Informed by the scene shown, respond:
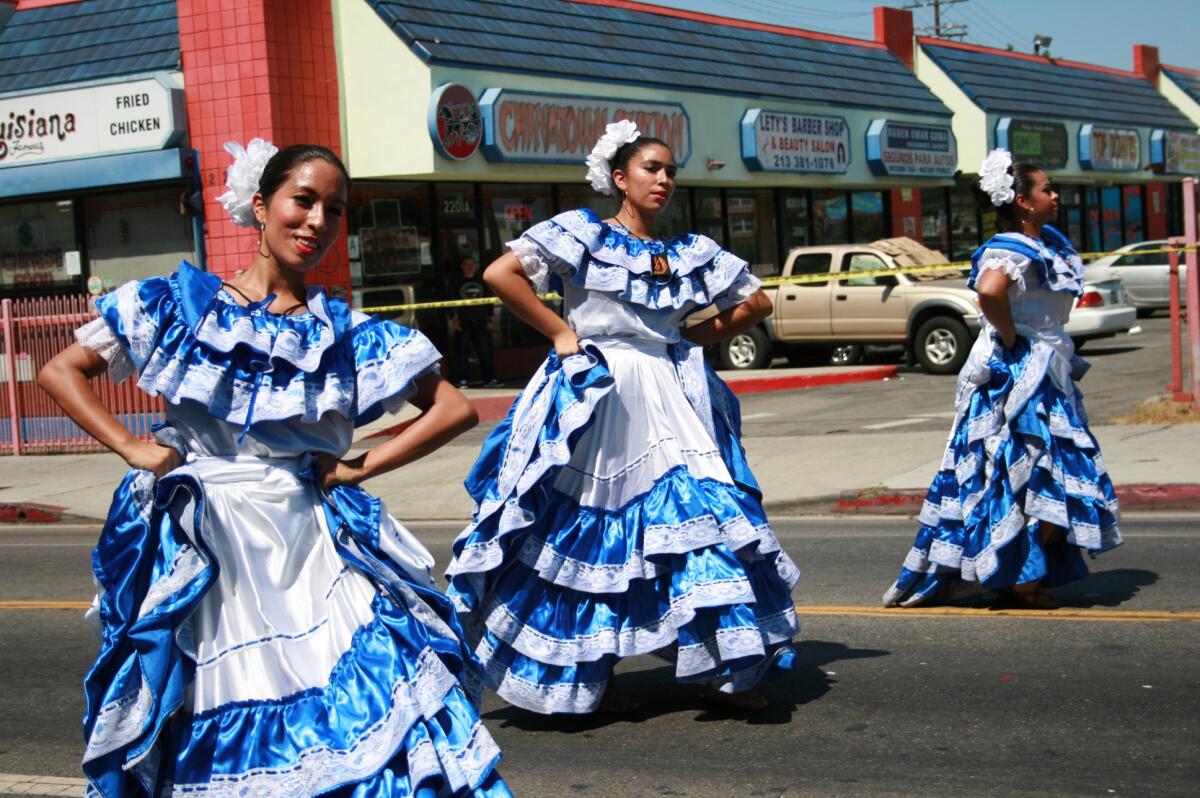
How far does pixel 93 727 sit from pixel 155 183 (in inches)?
711

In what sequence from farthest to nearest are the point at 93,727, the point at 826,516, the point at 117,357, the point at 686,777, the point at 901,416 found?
the point at 901,416, the point at 826,516, the point at 686,777, the point at 117,357, the point at 93,727

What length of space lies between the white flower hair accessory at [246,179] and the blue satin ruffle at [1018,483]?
14.1 ft

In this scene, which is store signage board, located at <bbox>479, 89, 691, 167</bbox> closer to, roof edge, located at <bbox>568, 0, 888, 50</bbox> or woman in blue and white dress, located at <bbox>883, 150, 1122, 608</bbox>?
roof edge, located at <bbox>568, 0, 888, 50</bbox>

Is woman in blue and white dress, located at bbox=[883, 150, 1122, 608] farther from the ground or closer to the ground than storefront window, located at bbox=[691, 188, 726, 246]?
closer to the ground

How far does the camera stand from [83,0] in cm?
2217

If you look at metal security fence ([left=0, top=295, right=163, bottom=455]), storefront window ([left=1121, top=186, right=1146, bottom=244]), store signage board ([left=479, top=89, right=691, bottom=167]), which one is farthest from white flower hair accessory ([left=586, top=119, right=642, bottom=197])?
storefront window ([left=1121, top=186, right=1146, bottom=244])

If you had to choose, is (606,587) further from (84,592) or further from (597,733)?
(84,592)

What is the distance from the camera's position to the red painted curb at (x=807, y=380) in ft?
71.2

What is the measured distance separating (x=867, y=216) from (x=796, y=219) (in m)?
2.58

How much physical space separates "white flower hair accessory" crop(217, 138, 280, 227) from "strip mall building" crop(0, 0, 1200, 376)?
51.1ft

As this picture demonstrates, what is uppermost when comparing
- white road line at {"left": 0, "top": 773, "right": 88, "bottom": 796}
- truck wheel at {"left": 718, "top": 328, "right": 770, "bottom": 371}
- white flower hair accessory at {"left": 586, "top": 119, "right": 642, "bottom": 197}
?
white flower hair accessory at {"left": 586, "top": 119, "right": 642, "bottom": 197}

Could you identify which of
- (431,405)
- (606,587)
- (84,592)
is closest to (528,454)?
(606,587)

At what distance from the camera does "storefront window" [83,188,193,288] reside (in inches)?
824

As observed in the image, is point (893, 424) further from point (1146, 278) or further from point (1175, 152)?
point (1175, 152)
